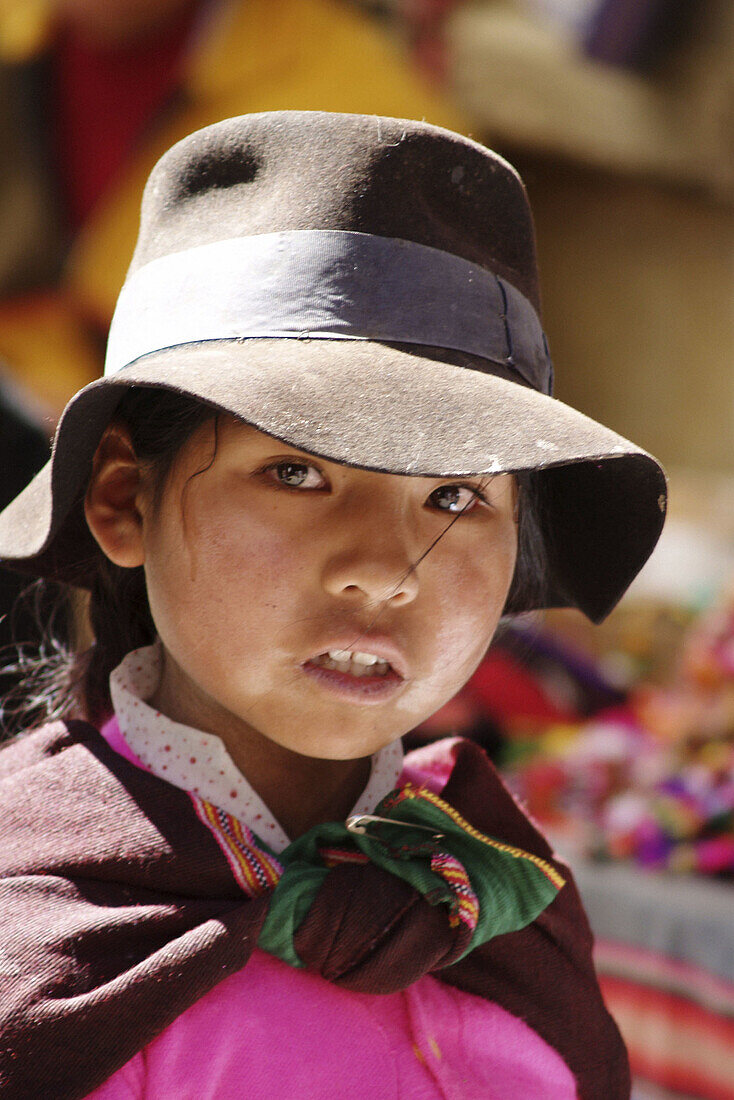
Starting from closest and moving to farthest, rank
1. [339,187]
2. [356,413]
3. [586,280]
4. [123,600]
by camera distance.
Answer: [356,413]
[339,187]
[123,600]
[586,280]

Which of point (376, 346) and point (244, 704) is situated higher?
point (376, 346)

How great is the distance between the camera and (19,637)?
175 centimetres

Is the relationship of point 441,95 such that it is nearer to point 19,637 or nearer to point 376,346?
point 19,637

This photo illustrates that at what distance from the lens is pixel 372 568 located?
94 centimetres

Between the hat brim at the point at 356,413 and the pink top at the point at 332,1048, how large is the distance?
17.3 inches

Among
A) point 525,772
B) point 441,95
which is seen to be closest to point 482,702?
point 525,772

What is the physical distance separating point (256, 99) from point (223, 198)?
2.39 metres

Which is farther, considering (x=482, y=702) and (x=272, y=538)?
(x=482, y=702)

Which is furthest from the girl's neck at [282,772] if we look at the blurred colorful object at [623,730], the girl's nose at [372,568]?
the blurred colorful object at [623,730]

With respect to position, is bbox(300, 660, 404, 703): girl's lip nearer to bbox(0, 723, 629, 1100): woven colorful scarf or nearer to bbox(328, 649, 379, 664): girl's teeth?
bbox(328, 649, 379, 664): girl's teeth

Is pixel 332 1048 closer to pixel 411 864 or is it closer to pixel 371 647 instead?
pixel 411 864

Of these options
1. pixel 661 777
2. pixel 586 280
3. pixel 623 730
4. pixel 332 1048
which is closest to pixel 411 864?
pixel 332 1048

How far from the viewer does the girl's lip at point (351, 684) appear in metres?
0.99

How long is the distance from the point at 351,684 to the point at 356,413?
233 mm
